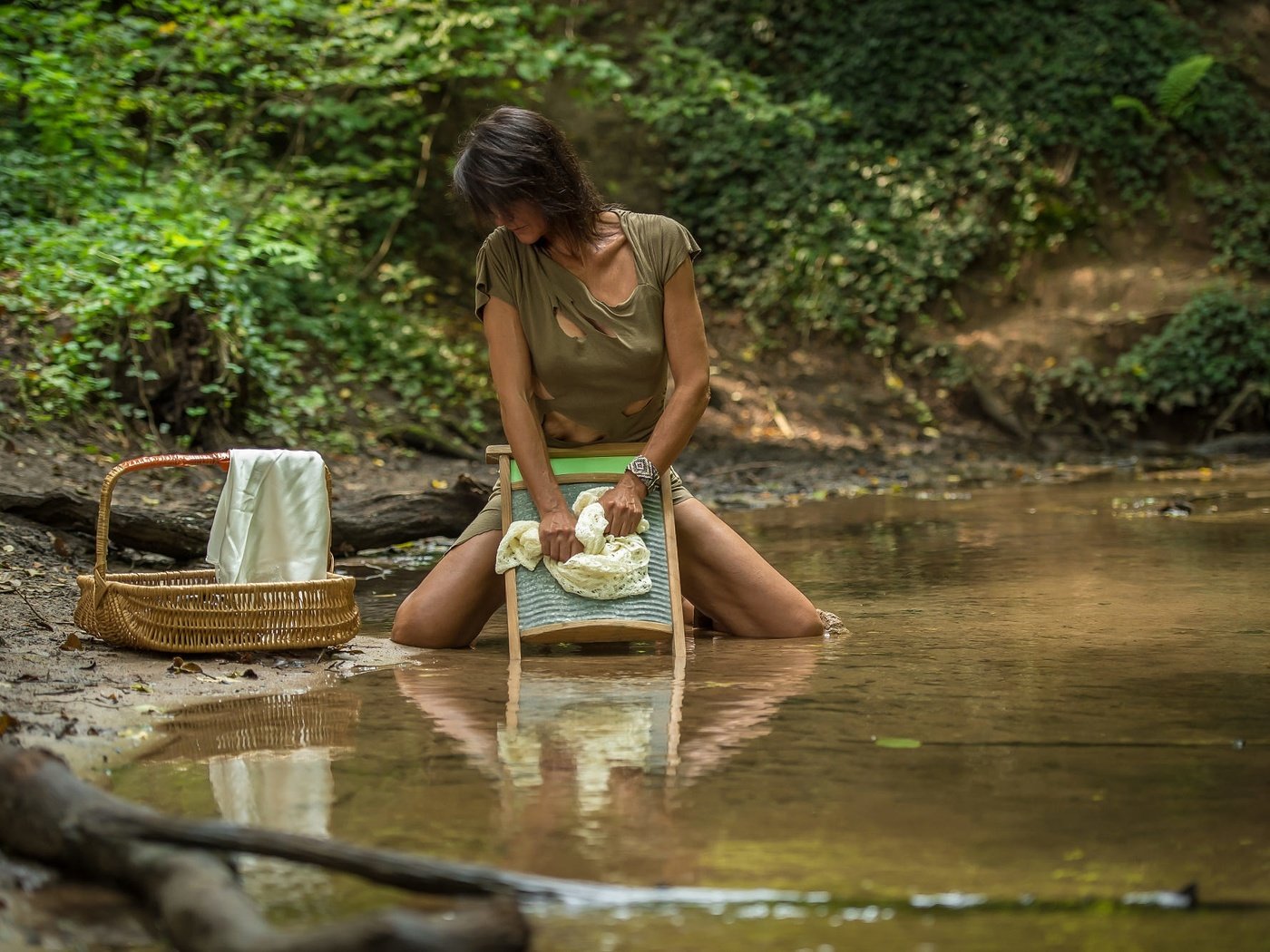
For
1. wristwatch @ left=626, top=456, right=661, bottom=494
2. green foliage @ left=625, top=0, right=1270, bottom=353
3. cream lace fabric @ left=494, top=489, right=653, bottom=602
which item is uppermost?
green foliage @ left=625, top=0, right=1270, bottom=353

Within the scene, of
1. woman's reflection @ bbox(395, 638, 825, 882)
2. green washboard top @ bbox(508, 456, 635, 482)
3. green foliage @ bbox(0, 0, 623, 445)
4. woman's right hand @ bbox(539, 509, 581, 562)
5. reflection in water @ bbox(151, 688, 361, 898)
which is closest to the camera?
reflection in water @ bbox(151, 688, 361, 898)

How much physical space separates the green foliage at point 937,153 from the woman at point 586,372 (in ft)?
29.2

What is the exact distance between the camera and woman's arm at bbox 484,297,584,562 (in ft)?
13.1

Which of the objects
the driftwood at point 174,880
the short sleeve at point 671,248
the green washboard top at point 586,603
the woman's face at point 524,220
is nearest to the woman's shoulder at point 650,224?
the short sleeve at point 671,248

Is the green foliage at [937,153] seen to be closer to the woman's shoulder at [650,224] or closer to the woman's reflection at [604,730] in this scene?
the woman's shoulder at [650,224]

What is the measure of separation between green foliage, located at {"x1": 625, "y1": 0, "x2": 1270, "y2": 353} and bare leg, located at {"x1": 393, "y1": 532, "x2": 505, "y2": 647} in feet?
30.2

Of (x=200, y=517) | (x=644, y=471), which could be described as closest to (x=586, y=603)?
(x=644, y=471)

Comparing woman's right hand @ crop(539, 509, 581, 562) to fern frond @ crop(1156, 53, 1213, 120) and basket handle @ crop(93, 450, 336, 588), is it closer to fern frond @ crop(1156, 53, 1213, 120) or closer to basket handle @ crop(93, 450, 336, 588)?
basket handle @ crop(93, 450, 336, 588)

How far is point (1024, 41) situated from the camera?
45.0 feet

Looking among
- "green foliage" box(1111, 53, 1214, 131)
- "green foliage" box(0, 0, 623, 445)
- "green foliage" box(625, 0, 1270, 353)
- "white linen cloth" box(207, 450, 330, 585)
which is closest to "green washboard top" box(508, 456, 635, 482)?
"white linen cloth" box(207, 450, 330, 585)

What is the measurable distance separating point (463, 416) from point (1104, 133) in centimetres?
706

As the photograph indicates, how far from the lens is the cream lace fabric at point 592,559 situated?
3.96 meters

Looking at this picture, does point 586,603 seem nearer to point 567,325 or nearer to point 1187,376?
point 567,325

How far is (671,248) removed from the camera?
13.6ft
